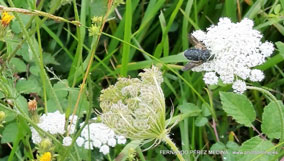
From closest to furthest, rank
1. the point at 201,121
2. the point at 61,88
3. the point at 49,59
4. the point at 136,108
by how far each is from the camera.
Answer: the point at 136,108 < the point at 61,88 < the point at 201,121 < the point at 49,59

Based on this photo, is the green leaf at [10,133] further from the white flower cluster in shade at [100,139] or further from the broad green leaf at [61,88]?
the white flower cluster in shade at [100,139]

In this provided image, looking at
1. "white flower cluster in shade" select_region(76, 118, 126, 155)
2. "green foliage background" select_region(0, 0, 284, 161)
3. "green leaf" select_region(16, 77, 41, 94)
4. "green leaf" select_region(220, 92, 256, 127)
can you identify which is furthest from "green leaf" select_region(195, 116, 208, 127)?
"green leaf" select_region(16, 77, 41, 94)

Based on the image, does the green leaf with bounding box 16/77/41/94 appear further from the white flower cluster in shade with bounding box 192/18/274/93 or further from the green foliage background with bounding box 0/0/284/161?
the white flower cluster in shade with bounding box 192/18/274/93

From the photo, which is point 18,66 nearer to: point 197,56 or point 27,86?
point 27,86

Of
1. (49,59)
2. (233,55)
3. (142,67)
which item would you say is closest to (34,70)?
(49,59)

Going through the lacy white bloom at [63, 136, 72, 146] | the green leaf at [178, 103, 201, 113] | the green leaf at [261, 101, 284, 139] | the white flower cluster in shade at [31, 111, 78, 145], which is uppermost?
the green leaf at [261, 101, 284, 139]

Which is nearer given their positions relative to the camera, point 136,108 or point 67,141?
point 136,108
